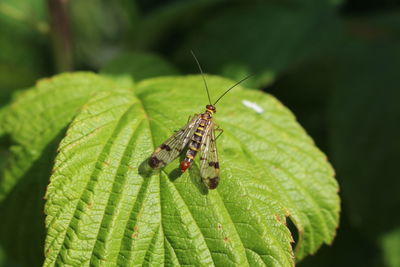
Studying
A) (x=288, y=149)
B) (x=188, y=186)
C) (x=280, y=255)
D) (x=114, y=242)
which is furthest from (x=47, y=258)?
(x=288, y=149)

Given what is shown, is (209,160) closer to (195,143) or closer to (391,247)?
(195,143)

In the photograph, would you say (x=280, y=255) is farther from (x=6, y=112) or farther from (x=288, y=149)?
(x=6, y=112)

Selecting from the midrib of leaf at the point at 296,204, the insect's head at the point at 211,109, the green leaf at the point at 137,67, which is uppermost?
the green leaf at the point at 137,67

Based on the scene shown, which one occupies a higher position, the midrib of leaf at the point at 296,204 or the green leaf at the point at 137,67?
the green leaf at the point at 137,67

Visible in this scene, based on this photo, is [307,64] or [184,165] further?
[307,64]

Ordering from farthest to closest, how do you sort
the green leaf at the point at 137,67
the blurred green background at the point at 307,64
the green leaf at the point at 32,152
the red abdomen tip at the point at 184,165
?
the blurred green background at the point at 307,64 < the green leaf at the point at 137,67 < the green leaf at the point at 32,152 < the red abdomen tip at the point at 184,165

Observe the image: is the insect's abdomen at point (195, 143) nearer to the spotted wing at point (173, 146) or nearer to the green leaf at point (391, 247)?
the spotted wing at point (173, 146)

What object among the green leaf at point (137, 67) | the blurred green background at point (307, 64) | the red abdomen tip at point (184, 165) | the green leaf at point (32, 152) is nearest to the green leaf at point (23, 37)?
the blurred green background at point (307, 64)

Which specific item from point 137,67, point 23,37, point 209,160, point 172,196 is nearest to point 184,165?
point 209,160
